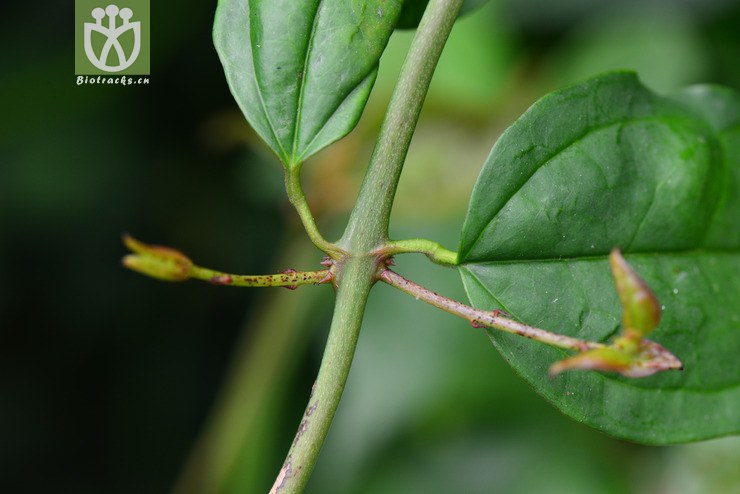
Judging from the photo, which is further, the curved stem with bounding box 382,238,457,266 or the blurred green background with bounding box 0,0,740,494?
the blurred green background with bounding box 0,0,740,494

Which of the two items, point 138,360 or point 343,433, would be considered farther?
point 138,360

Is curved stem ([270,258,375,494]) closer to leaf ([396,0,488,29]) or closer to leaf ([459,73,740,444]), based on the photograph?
leaf ([459,73,740,444])

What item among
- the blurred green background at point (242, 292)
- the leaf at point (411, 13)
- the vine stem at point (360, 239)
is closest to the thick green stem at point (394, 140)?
the vine stem at point (360, 239)

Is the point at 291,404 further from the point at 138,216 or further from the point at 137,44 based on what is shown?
the point at 137,44

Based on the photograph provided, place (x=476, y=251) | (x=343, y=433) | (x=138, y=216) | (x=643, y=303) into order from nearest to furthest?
(x=643, y=303) → (x=476, y=251) → (x=343, y=433) → (x=138, y=216)

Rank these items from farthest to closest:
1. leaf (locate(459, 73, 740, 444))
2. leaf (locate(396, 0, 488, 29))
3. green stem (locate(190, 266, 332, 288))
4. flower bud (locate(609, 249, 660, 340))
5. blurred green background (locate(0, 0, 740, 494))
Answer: blurred green background (locate(0, 0, 740, 494))
leaf (locate(396, 0, 488, 29))
leaf (locate(459, 73, 740, 444))
green stem (locate(190, 266, 332, 288))
flower bud (locate(609, 249, 660, 340))

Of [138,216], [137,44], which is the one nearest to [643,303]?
[137,44]

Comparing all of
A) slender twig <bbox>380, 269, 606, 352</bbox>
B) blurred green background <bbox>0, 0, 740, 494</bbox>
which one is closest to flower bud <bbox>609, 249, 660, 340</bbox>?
slender twig <bbox>380, 269, 606, 352</bbox>
